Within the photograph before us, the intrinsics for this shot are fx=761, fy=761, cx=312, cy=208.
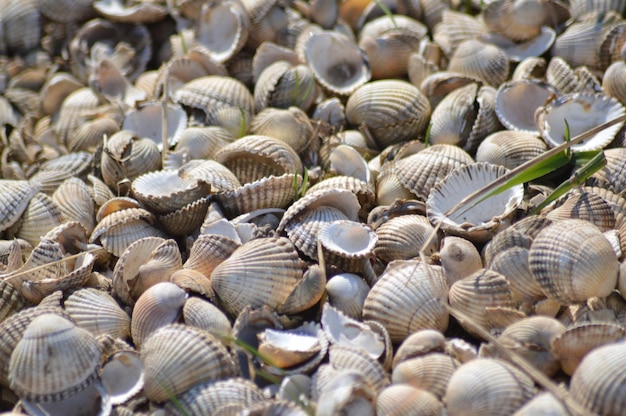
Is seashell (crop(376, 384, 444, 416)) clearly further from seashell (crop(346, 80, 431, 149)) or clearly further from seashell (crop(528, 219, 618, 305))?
seashell (crop(346, 80, 431, 149))

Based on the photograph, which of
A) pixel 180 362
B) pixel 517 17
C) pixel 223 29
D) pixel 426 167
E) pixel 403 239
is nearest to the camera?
pixel 180 362

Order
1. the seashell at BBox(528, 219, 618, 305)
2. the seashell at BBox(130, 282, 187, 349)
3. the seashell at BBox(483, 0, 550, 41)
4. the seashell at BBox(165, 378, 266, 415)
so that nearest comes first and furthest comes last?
the seashell at BBox(165, 378, 266, 415)
the seashell at BBox(528, 219, 618, 305)
the seashell at BBox(130, 282, 187, 349)
the seashell at BBox(483, 0, 550, 41)

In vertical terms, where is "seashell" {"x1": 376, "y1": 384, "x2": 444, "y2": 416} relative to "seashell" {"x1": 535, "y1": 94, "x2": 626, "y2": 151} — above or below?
below

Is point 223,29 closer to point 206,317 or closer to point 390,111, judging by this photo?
point 390,111

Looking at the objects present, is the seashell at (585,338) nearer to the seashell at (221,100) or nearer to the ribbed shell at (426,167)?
the ribbed shell at (426,167)

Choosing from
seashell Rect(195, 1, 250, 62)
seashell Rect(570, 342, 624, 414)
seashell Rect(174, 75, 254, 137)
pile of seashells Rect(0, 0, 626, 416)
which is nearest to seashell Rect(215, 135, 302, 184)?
pile of seashells Rect(0, 0, 626, 416)

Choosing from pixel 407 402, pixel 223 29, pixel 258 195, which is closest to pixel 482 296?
pixel 407 402

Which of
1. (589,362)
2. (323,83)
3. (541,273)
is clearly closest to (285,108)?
(323,83)
